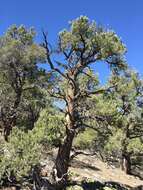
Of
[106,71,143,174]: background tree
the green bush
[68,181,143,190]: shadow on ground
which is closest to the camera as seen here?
the green bush

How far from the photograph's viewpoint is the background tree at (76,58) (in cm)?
2198

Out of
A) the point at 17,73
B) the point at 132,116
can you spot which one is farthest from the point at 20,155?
the point at 132,116

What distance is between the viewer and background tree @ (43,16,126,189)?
2198 cm

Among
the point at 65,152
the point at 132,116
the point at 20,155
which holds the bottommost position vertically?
the point at 20,155

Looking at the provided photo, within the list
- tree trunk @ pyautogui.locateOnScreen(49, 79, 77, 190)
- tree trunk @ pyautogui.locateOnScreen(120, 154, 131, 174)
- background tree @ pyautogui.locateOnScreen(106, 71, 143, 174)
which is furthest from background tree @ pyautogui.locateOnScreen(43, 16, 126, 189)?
tree trunk @ pyautogui.locateOnScreen(120, 154, 131, 174)

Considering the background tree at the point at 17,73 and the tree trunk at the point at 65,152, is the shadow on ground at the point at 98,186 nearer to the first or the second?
the tree trunk at the point at 65,152

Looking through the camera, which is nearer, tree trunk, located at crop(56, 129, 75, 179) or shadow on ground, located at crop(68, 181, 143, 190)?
tree trunk, located at crop(56, 129, 75, 179)

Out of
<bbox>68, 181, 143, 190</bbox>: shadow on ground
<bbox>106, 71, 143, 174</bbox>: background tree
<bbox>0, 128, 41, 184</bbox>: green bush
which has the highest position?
<bbox>106, 71, 143, 174</bbox>: background tree

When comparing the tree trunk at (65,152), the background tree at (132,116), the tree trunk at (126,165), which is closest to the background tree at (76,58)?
the tree trunk at (65,152)

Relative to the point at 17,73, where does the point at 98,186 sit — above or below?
below

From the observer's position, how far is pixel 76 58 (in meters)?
23.2

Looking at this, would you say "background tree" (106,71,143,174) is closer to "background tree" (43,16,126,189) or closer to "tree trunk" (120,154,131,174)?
"tree trunk" (120,154,131,174)

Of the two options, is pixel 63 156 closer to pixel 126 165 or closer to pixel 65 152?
pixel 65 152

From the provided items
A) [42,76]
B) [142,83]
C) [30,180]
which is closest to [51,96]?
[42,76]
